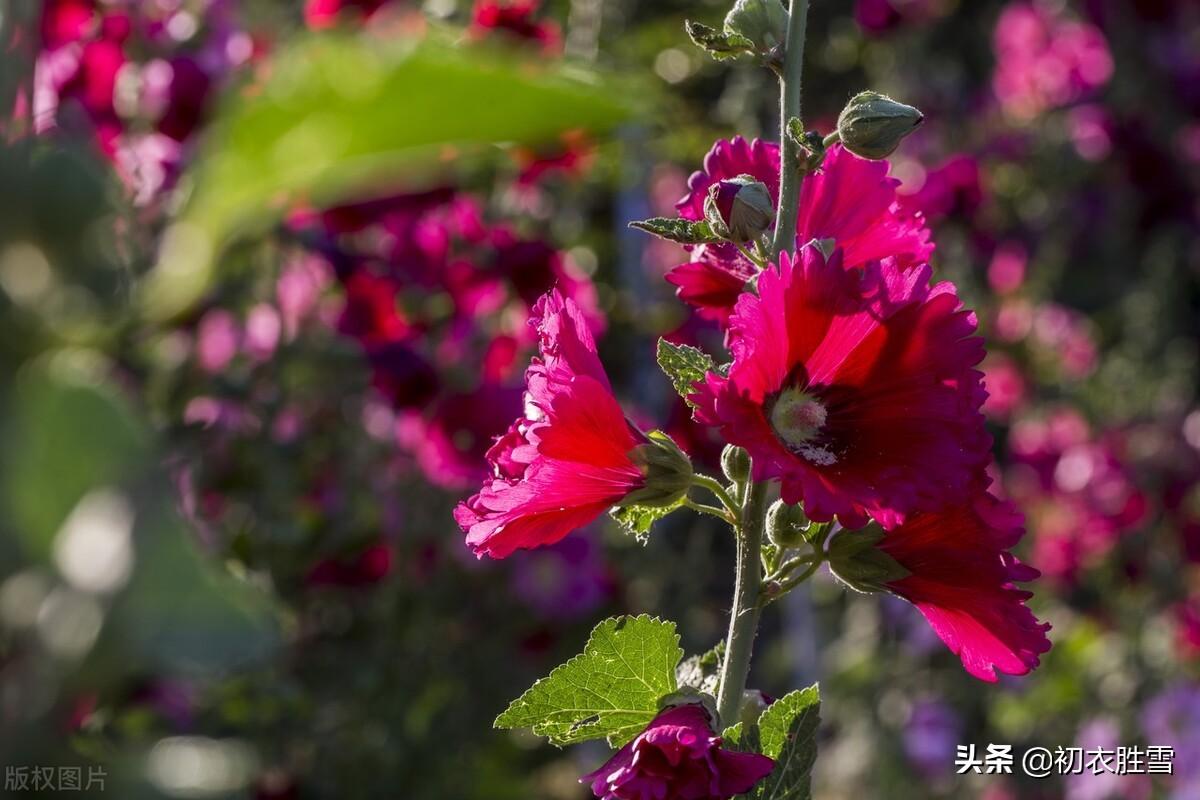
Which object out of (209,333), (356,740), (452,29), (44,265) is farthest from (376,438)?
(44,265)

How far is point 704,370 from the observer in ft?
2.18

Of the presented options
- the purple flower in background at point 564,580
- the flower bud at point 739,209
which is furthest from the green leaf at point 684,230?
the purple flower in background at point 564,580

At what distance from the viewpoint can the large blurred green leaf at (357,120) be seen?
0.79 feet

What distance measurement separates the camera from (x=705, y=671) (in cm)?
73

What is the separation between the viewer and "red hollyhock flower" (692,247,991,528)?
2.01ft

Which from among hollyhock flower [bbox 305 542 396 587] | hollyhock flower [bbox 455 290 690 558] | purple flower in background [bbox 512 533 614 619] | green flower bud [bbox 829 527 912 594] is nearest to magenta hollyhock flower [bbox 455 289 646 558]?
hollyhock flower [bbox 455 290 690 558]

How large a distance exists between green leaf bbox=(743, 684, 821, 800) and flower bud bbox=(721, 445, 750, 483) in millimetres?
104

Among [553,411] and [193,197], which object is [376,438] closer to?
[553,411]

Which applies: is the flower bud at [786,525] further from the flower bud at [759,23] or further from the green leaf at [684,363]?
the flower bud at [759,23]

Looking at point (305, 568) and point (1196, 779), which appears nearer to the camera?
point (305, 568)

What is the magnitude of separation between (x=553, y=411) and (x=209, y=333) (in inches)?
53.6

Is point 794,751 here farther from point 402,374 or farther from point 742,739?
point 402,374

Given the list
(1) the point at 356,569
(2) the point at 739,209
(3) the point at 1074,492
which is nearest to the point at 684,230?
(2) the point at 739,209

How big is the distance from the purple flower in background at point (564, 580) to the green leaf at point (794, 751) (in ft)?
4.66
